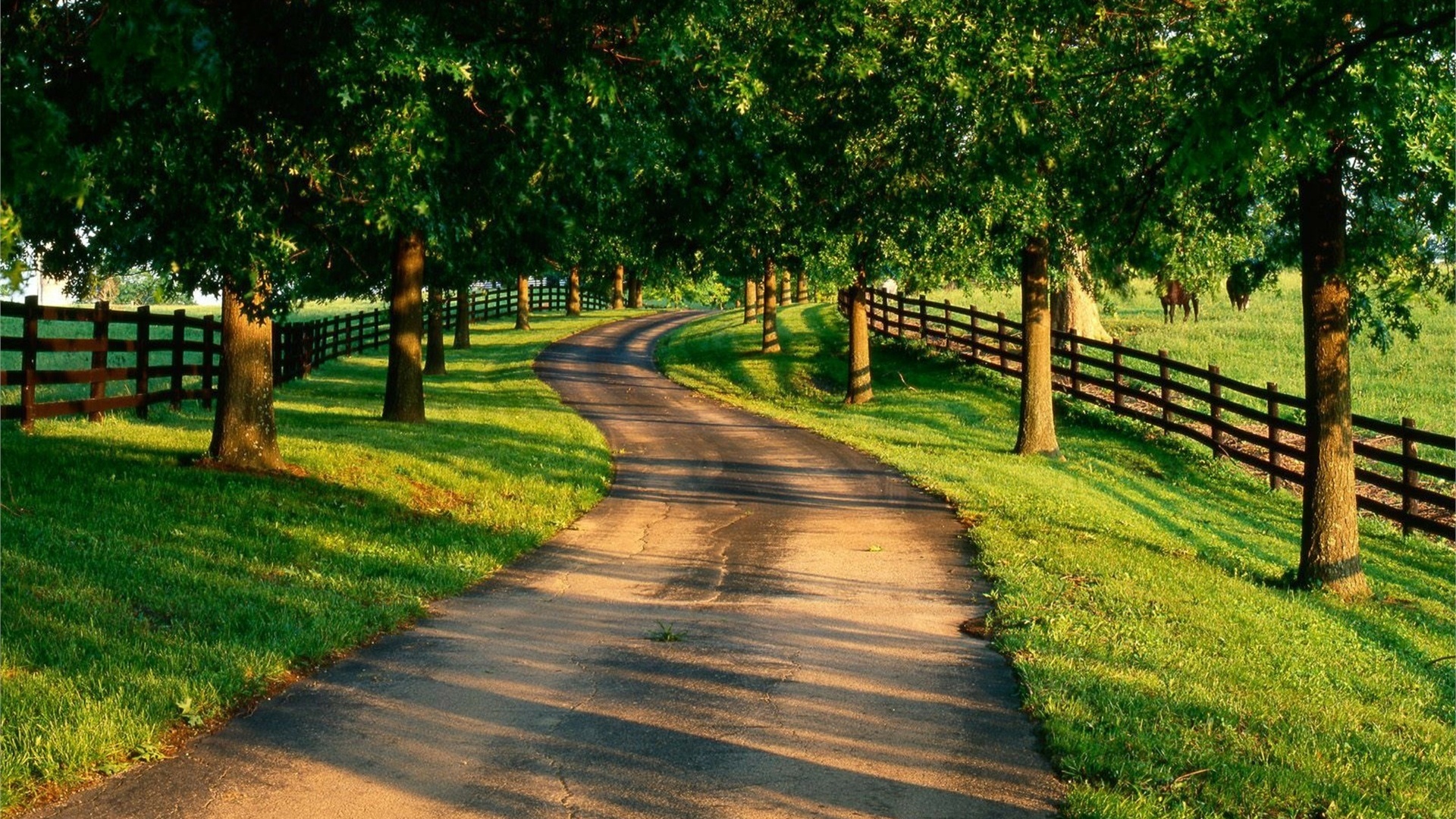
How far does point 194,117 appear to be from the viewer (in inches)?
391

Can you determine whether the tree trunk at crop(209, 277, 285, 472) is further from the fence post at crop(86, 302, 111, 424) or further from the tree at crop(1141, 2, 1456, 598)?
the tree at crop(1141, 2, 1456, 598)

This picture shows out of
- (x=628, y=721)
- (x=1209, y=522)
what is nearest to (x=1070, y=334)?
(x=1209, y=522)

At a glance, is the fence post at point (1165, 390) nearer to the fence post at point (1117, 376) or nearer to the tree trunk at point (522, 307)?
the fence post at point (1117, 376)

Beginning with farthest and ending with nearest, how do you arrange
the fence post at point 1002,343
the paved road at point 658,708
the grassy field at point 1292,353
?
the fence post at point 1002,343, the grassy field at point 1292,353, the paved road at point 658,708

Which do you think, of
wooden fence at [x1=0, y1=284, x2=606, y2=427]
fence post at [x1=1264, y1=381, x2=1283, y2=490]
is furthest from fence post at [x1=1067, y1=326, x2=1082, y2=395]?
wooden fence at [x1=0, y1=284, x2=606, y2=427]

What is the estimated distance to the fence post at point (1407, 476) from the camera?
713 inches

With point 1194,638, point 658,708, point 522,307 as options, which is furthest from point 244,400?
point 522,307

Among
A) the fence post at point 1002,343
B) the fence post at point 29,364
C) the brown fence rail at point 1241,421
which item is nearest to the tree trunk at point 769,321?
the brown fence rail at point 1241,421

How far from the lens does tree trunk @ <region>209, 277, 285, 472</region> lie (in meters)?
14.2

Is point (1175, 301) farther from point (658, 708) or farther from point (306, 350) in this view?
point (658, 708)

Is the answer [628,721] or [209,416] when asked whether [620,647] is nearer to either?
[628,721]

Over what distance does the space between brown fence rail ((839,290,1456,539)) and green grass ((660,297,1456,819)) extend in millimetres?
614

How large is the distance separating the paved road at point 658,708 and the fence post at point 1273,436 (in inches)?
415

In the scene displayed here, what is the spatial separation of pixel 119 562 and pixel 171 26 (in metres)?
4.79
